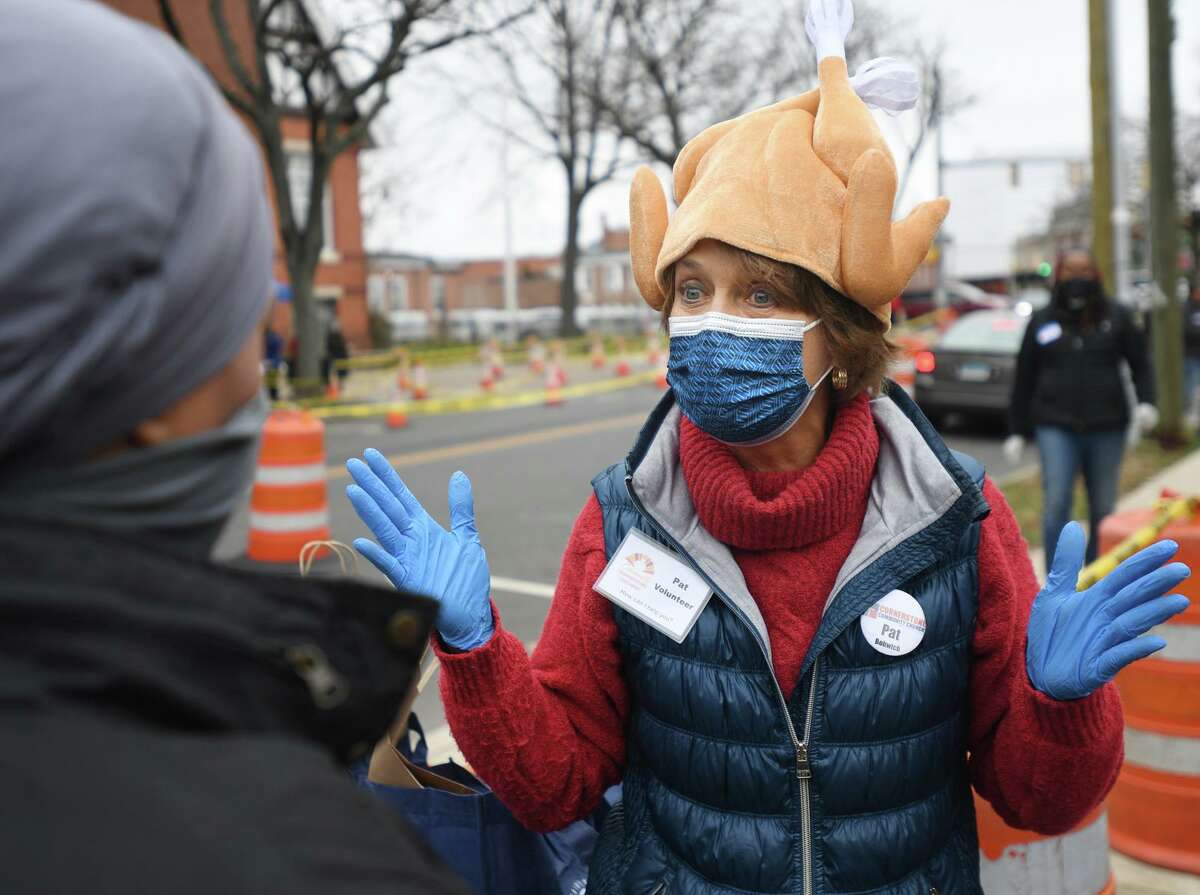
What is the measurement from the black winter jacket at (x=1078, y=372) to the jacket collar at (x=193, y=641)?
664cm

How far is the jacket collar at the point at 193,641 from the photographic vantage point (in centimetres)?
77

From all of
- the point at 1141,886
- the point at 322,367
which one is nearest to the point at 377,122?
the point at 322,367

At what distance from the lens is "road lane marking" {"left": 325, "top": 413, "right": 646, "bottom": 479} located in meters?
12.7

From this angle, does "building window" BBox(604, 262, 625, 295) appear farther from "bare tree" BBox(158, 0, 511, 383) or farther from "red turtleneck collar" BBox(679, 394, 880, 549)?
"red turtleneck collar" BBox(679, 394, 880, 549)

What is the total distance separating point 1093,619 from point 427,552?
1.12m

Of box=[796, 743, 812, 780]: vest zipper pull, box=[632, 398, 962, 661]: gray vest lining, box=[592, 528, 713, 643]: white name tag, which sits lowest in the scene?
box=[796, 743, 812, 780]: vest zipper pull

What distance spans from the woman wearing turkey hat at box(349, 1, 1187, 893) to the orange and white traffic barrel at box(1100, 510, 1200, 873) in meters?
1.92

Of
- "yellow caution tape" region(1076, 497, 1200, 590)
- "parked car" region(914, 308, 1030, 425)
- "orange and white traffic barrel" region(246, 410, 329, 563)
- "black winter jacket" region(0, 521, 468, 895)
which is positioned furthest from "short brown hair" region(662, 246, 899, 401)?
"parked car" region(914, 308, 1030, 425)

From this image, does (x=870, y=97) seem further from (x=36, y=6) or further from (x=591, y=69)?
(x=591, y=69)

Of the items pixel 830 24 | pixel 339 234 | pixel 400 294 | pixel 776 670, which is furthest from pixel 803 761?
pixel 400 294

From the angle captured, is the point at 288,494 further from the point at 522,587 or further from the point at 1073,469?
the point at 1073,469

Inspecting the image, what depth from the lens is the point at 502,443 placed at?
14375 millimetres

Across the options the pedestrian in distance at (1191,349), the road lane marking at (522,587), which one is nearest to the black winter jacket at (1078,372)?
the road lane marking at (522,587)

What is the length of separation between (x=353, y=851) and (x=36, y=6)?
2.11 ft
